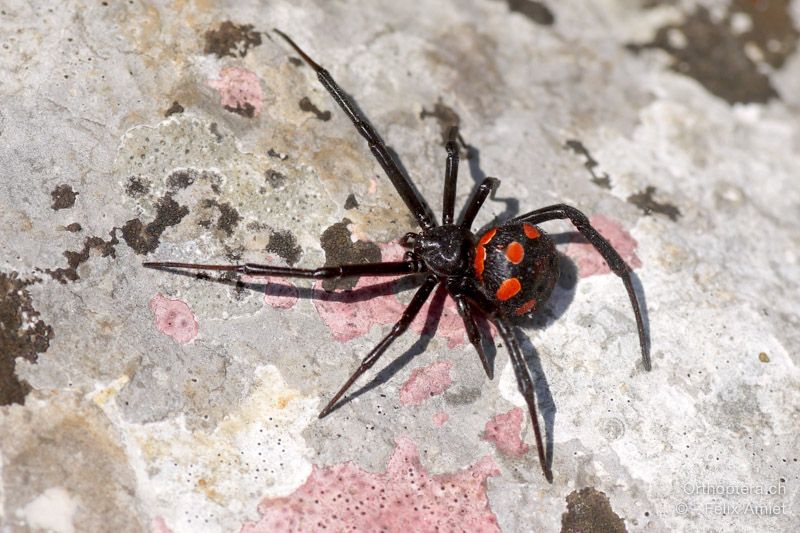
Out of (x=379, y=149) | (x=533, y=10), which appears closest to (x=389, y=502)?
(x=379, y=149)

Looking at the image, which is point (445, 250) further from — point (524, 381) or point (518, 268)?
point (524, 381)

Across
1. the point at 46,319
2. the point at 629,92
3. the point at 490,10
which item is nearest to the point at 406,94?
the point at 490,10

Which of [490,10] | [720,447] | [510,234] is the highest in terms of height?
[490,10]

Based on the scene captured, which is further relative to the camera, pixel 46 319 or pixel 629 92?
pixel 629 92

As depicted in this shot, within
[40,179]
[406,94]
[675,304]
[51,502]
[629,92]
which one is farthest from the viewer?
[629,92]

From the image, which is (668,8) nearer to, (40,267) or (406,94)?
(406,94)

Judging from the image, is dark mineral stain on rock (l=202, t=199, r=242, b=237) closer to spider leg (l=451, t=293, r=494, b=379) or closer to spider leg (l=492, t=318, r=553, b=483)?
spider leg (l=451, t=293, r=494, b=379)

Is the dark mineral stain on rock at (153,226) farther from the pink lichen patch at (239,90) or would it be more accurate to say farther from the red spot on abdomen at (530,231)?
the red spot on abdomen at (530,231)
